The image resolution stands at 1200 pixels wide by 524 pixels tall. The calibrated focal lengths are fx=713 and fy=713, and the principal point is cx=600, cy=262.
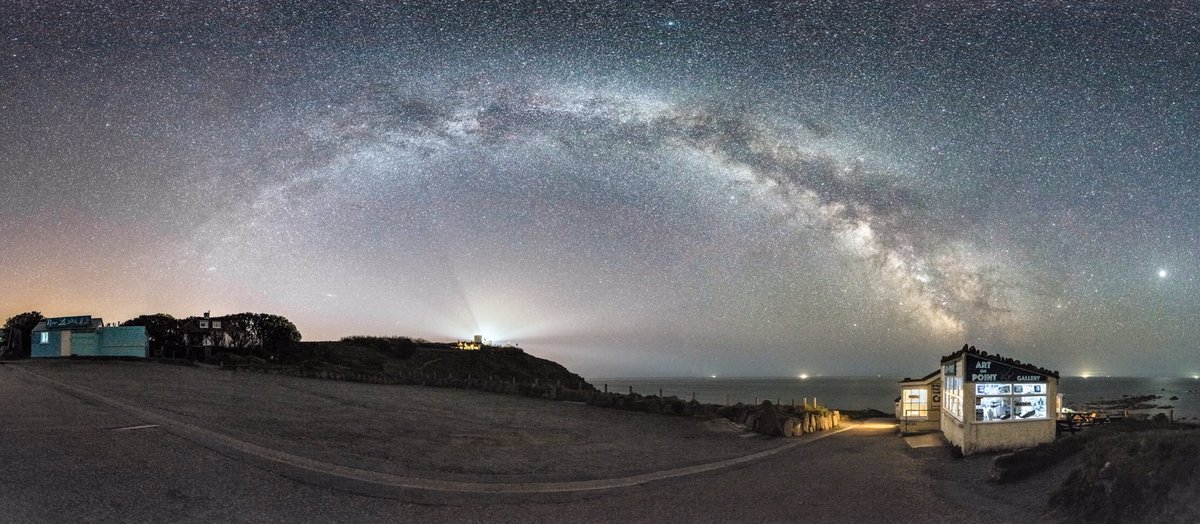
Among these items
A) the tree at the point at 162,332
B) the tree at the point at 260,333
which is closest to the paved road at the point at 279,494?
the tree at the point at 162,332

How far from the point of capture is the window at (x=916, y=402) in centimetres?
3544

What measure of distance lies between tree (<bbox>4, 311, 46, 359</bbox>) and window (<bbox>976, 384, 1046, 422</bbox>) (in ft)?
202

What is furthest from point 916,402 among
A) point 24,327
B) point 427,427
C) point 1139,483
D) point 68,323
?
point 24,327

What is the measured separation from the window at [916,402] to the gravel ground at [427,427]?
10829 mm

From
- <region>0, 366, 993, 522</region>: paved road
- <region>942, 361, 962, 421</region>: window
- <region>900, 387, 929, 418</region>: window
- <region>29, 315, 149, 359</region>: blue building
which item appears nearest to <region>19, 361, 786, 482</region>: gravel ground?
<region>0, 366, 993, 522</region>: paved road

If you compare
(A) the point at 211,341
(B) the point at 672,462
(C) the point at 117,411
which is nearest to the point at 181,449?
(C) the point at 117,411

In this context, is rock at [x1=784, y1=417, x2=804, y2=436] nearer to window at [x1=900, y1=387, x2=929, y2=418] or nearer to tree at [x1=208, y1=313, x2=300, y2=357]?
window at [x1=900, y1=387, x2=929, y2=418]

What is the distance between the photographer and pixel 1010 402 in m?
22.1

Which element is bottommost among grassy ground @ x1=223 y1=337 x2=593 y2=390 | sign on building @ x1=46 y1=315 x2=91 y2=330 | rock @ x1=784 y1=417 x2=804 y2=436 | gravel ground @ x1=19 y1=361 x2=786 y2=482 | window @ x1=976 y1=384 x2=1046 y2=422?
grassy ground @ x1=223 y1=337 x2=593 y2=390

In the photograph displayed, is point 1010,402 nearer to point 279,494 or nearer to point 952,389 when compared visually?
point 952,389

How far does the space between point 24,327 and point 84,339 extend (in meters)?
20.5

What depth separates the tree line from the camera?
196ft

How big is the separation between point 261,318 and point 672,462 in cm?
6626

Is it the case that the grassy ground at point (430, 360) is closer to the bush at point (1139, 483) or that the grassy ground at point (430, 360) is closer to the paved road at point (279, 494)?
the paved road at point (279, 494)
